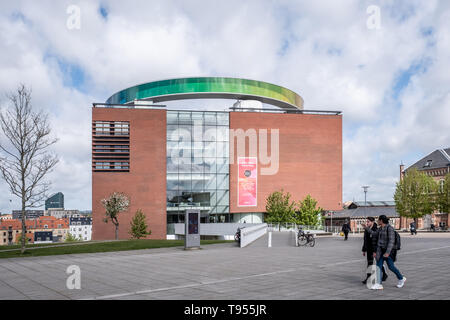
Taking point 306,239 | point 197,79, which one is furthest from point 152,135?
point 306,239

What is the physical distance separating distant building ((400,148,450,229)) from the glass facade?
166ft

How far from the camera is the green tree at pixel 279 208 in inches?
2023

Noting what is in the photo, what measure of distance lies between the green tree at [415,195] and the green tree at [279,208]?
2665 centimetres

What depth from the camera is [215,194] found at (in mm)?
54844

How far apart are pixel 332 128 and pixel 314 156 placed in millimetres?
4808

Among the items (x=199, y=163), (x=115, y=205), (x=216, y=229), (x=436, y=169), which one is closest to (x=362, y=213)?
(x=436, y=169)

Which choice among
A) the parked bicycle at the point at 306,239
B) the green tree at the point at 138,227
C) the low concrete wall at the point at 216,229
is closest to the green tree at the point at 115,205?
the green tree at the point at 138,227

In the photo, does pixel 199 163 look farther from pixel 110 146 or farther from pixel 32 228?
pixel 32 228

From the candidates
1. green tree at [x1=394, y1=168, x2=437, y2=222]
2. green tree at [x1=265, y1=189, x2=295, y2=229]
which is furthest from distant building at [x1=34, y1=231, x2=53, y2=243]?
green tree at [x1=394, y1=168, x2=437, y2=222]

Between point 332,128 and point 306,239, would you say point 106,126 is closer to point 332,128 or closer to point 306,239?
point 332,128

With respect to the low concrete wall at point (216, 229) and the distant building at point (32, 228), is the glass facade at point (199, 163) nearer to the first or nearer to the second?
the low concrete wall at point (216, 229)

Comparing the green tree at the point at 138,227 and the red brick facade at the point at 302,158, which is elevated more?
the red brick facade at the point at 302,158

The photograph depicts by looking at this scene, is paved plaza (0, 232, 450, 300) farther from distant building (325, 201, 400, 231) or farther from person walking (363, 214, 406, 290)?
distant building (325, 201, 400, 231)

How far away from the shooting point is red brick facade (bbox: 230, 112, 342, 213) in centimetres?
5534
